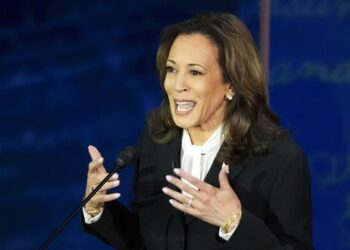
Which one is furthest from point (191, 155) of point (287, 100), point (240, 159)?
point (287, 100)

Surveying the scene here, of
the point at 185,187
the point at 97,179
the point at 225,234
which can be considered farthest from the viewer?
the point at 97,179

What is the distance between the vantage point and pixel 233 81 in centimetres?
175

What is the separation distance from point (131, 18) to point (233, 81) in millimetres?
1191

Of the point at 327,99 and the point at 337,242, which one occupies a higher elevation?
the point at 327,99

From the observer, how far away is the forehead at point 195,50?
67.4 inches

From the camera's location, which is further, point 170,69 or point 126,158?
point 170,69

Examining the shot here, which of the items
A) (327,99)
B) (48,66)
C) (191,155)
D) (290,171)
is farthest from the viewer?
(48,66)

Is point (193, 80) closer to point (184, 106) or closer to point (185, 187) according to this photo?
point (184, 106)

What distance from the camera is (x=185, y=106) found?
68.4 inches

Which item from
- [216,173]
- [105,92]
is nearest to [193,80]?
[216,173]

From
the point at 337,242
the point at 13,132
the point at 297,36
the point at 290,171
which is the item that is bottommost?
the point at 337,242

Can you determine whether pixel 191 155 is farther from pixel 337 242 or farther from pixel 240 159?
pixel 337 242

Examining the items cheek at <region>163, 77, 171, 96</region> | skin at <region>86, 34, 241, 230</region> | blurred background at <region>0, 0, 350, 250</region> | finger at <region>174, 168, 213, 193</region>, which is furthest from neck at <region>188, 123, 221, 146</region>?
blurred background at <region>0, 0, 350, 250</region>

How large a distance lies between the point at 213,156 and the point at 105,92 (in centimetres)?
120
